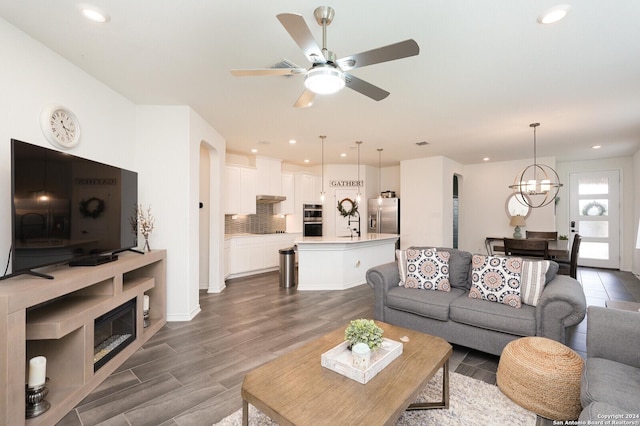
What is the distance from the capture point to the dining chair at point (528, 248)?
4.57 meters

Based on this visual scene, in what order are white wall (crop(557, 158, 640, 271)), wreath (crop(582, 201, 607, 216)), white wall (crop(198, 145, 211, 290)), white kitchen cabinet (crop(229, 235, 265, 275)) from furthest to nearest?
wreath (crop(582, 201, 607, 216)), white wall (crop(557, 158, 640, 271)), white kitchen cabinet (crop(229, 235, 265, 275)), white wall (crop(198, 145, 211, 290))

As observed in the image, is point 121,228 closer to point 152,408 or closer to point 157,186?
point 157,186

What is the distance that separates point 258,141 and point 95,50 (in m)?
3.16

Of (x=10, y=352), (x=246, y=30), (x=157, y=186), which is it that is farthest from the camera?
(x=157, y=186)

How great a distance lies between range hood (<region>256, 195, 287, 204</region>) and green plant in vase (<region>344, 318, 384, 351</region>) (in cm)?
526

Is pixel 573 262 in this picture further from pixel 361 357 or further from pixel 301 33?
pixel 301 33

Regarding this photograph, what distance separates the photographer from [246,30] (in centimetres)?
224

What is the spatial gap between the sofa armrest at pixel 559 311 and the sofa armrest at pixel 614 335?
0.51 m

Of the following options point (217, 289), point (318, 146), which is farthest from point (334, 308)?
point (318, 146)

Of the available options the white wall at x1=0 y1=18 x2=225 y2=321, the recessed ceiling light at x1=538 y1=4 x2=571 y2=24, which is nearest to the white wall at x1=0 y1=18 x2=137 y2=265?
the white wall at x1=0 y1=18 x2=225 y2=321

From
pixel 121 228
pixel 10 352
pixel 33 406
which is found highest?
pixel 121 228

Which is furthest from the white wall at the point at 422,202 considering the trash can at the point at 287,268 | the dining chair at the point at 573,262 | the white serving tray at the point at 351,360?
the white serving tray at the point at 351,360

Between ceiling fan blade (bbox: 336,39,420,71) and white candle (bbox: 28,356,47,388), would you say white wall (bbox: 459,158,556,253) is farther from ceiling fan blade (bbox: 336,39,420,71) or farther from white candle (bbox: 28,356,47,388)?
white candle (bbox: 28,356,47,388)

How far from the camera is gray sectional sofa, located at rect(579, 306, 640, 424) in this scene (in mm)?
1293
